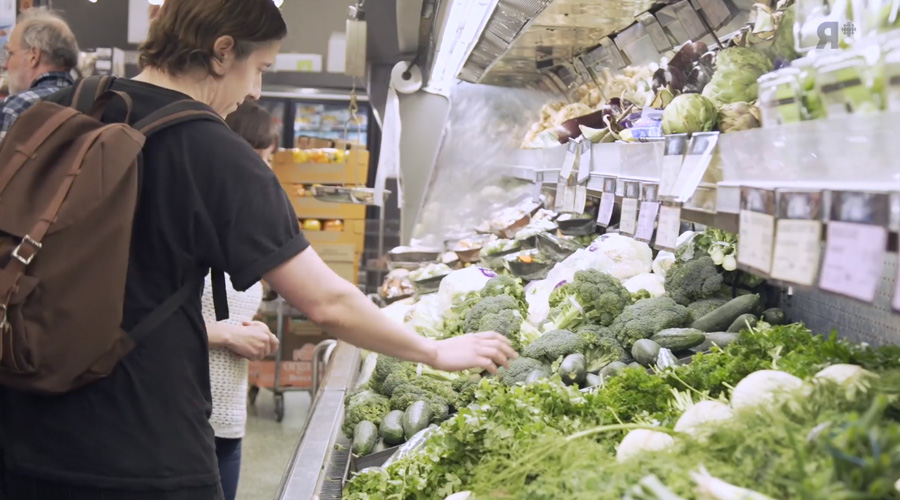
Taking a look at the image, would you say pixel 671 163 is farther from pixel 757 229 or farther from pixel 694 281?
pixel 694 281

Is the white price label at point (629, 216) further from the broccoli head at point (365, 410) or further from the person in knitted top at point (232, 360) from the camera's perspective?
the person in knitted top at point (232, 360)

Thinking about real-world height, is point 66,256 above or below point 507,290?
above

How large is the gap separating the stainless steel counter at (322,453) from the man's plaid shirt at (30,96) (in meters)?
1.55

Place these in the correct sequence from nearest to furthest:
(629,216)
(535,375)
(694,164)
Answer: (694,164) < (629,216) < (535,375)

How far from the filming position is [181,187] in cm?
173

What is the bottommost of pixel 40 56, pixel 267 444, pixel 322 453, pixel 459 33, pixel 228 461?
pixel 267 444

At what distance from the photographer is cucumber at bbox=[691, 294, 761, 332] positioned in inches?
97.4

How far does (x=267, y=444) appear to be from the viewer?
6277mm

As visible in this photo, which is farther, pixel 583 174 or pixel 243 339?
pixel 583 174

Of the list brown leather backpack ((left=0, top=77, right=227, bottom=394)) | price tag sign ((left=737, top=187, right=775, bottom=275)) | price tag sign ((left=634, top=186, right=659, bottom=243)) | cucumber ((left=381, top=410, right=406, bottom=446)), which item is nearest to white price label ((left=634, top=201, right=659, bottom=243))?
price tag sign ((left=634, top=186, right=659, bottom=243))

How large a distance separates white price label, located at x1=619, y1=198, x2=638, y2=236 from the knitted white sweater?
1196 millimetres

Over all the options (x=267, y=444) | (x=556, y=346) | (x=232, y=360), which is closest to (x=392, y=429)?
(x=556, y=346)

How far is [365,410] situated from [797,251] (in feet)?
5.77

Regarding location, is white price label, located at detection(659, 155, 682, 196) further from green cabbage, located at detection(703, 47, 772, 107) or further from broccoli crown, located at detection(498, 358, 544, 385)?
broccoli crown, located at detection(498, 358, 544, 385)
